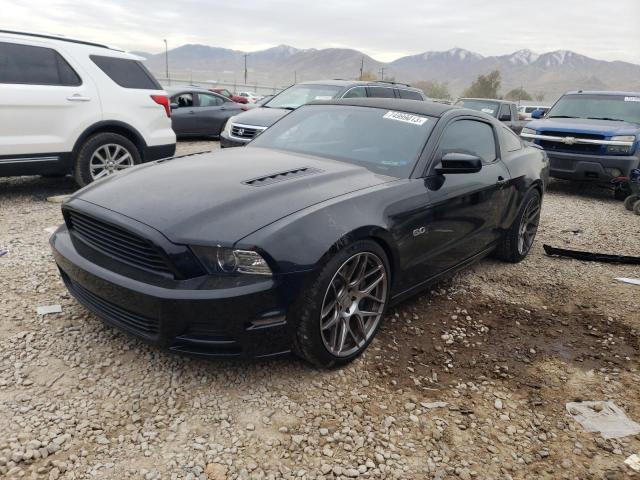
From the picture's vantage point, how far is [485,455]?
2463mm

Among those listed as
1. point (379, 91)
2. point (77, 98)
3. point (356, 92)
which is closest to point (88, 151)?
point (77, 98)

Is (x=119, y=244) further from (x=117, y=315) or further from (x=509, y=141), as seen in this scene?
(x=509, y=141)

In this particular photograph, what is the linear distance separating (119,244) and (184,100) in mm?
11052

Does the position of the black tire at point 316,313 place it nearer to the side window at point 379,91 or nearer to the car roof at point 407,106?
the car roof at point 407,106

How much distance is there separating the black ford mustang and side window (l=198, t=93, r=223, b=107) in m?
9.72

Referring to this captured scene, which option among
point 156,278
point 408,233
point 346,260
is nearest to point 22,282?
point 156,278

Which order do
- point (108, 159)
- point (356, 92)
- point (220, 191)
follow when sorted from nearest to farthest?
point (220, 191), point (108, 159), point (356, 92)

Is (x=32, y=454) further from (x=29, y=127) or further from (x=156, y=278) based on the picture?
(x=29, y=127)

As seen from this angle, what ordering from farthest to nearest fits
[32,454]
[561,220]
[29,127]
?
1. [561,220]
2. [29,127]
3. [32,454]

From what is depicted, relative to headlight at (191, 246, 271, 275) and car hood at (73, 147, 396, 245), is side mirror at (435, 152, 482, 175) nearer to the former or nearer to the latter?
car hood at (73, 147, 396, 245)

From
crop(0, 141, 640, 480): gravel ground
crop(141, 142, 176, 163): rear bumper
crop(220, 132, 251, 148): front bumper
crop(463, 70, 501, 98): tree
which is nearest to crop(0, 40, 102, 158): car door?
crop(141, 142, 176, 163): rear bumper

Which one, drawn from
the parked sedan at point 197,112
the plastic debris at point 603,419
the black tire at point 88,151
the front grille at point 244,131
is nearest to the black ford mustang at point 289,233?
the plastic debris at point 603,419

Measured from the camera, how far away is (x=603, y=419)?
2787 mm

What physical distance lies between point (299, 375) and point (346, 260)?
72cm
